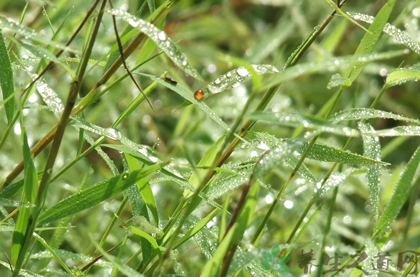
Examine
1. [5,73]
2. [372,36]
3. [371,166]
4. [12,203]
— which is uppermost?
[372,36]

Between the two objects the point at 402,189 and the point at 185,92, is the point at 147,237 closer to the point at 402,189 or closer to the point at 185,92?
the point at 185,92

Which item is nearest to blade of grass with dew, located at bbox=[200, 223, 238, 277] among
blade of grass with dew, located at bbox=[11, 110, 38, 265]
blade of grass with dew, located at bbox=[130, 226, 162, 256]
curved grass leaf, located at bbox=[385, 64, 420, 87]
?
blade of grass with dew, located at bbox=[130, 226, 162, 256]

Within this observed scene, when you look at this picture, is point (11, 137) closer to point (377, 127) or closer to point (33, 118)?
point (33, 118)

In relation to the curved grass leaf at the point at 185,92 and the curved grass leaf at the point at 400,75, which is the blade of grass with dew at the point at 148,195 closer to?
the curved grass leaf at the point at 185,92

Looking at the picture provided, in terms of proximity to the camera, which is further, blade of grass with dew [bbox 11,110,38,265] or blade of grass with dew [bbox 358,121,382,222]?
blade of grass with dew [bbox 358,121,382,222]

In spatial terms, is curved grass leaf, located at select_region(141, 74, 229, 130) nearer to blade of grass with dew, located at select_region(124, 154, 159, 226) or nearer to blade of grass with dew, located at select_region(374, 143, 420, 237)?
blade of grass with dew, located at select_region(124, 154, 159, 226)

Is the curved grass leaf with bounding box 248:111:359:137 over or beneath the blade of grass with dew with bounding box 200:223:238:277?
over

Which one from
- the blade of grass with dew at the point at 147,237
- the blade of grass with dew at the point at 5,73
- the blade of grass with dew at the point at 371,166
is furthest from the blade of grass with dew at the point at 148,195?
the blade of grass with dew at the point at 371,166

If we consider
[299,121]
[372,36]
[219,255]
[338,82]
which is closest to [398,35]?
[372,36]
